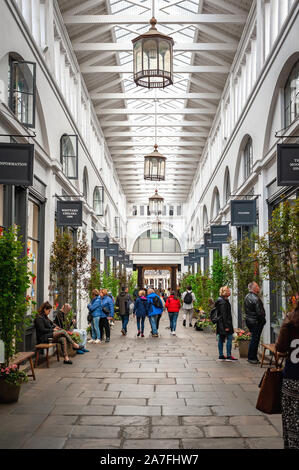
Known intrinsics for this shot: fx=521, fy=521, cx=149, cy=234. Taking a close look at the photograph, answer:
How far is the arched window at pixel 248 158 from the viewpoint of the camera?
587 inches

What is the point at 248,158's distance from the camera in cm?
1527

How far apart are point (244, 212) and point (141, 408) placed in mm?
7222

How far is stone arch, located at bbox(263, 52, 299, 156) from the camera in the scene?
32.6 ft

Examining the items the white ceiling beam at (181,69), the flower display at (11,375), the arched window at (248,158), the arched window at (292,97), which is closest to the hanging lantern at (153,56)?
the arched window at (292,97)

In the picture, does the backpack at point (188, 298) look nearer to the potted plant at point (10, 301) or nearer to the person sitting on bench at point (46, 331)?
the person sitting on bench at point (46, 331)

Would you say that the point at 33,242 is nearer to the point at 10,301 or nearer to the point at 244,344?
the point at 10,301

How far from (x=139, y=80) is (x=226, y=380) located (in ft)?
18.6

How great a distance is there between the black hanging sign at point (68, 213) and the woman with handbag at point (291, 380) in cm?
945

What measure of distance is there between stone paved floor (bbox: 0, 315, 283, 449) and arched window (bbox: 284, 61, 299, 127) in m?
4.92

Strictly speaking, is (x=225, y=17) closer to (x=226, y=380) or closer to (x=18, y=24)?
(x=18, y=24)

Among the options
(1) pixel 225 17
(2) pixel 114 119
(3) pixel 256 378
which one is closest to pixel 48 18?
(1) pixel 225 17

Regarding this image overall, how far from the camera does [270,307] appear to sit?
11570 mm

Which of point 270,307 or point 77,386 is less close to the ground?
point 270,307

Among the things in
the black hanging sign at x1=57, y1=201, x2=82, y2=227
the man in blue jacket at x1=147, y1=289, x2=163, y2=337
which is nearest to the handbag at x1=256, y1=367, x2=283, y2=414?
the black hanging sign at x1=57, y1=201, x2=82, y2=227
